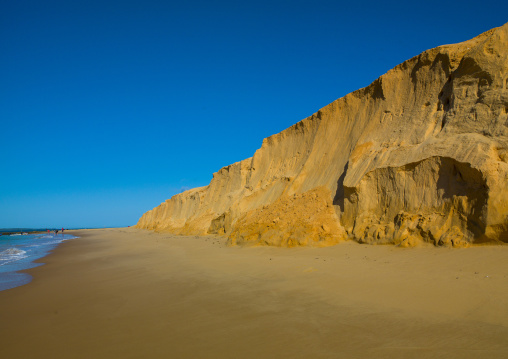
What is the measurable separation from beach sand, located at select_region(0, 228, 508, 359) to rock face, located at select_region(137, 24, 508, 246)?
4.73 ft

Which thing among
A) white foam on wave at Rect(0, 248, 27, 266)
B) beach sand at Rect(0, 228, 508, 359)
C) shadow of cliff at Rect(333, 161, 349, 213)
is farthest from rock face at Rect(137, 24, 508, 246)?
white foam on wave at Rect(0, 248, 27, 266)

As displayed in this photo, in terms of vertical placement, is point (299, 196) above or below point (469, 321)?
above

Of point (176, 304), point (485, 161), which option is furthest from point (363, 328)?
point (485, 161)

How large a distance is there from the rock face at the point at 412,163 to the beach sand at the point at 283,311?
144cm

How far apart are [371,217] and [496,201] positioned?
155 inches

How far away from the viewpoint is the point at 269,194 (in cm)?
1998

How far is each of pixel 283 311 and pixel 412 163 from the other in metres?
7.85

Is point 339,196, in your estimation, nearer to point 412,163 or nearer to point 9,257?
point 412,163

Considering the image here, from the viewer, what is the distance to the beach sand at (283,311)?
12.0 feet

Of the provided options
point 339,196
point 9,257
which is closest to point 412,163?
point 339,196

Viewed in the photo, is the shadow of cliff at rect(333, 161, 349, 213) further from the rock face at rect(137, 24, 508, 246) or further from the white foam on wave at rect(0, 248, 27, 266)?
the white foam on wave at rect(0, 248, 27, 266)

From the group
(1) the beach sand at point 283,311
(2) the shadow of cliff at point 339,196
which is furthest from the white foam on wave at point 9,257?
Result: (2) the shadow of cliff at point 339,196

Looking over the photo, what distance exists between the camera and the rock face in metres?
8.76

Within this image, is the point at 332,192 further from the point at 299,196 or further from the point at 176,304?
the point at 176,304
